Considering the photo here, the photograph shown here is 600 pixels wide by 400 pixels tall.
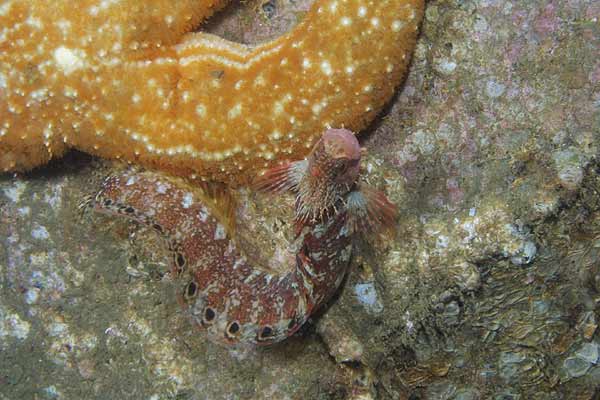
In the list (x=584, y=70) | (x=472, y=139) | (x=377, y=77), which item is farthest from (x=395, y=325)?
(x=584, y=70)

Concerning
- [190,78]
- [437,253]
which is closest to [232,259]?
[190,78]

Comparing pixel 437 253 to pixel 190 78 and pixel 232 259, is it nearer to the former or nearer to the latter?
pixel 232 259

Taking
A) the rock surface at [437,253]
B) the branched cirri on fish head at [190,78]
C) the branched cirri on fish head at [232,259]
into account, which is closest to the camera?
the rock surface at [437,253]

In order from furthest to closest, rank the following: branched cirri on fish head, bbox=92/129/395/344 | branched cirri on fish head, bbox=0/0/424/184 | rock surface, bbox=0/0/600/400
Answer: branched cirri on fish head, bbox=92/129/395/344
branched cirri on fish head, bbox=0/0/424/184
rock surface, bbox=0/0/600/400

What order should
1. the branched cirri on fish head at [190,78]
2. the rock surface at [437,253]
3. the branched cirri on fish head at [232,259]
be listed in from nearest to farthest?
the rock surface at [437,253], the branched cirri on fish head at [190,78], the branched cirri on fish head at [232,259]

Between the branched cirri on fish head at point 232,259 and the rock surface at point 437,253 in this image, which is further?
the branched cirri on fish head at point 232,259
